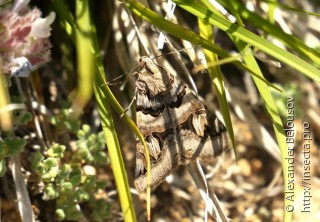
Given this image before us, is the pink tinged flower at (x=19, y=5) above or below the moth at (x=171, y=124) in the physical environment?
above

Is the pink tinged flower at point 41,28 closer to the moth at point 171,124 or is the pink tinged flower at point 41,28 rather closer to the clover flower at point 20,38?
the clover flower at point 20,38

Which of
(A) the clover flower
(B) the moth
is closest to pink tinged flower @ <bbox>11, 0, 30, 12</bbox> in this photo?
(A) the clover flower

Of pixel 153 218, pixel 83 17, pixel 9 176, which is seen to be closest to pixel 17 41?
pixel 83 17

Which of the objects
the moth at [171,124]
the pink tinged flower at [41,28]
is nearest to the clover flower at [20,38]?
the pink tinged flower at [41,28]

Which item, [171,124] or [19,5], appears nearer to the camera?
[19,5]

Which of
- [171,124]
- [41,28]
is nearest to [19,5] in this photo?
[41,28]

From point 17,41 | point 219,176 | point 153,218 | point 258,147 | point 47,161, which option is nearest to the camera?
point 17,41

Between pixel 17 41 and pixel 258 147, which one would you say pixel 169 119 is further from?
pixel 258 147

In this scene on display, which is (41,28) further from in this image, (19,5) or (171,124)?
(171,124)
